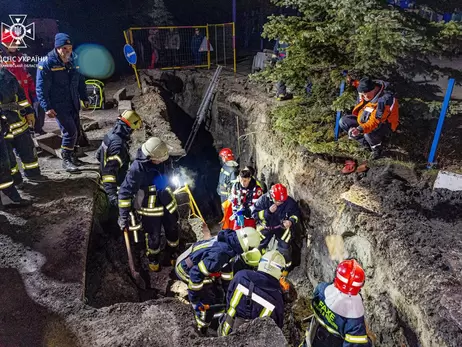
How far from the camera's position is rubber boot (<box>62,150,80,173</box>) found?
6.03 meters

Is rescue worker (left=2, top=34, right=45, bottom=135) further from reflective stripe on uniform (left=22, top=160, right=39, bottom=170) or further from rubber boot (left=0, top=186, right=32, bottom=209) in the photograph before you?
rubber boot (left=0, top=186, right=32, bottom=209)

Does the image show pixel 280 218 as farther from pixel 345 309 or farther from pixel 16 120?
pixel 16 120

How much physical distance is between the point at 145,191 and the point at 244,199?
7.46 ft

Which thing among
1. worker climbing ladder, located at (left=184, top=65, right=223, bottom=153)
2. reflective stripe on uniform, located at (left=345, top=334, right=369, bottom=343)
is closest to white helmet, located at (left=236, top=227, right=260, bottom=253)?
reflective stripe on uniform, located at (left=345, top=334, right=369, bottom=343)

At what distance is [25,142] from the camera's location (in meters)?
5.47

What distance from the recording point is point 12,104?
5.22m

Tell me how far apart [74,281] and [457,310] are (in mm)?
4022

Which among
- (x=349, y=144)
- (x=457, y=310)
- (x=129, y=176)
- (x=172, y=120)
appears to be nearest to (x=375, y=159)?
(x=349, y=144)

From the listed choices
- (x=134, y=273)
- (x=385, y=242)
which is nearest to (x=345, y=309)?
(x=385, y=242)

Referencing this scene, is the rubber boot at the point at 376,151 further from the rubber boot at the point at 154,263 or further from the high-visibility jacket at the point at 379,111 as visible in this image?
the rubber boot at the point at 154,263

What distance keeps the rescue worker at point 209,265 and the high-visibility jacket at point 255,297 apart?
408mm

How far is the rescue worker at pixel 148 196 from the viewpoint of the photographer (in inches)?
193

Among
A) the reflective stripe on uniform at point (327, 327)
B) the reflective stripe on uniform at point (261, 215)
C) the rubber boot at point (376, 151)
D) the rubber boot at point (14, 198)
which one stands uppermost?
the rubber boot at point (376, 151)

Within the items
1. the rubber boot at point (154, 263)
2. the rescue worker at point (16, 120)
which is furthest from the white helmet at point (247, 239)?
the rescue worker at point (16, 120)
